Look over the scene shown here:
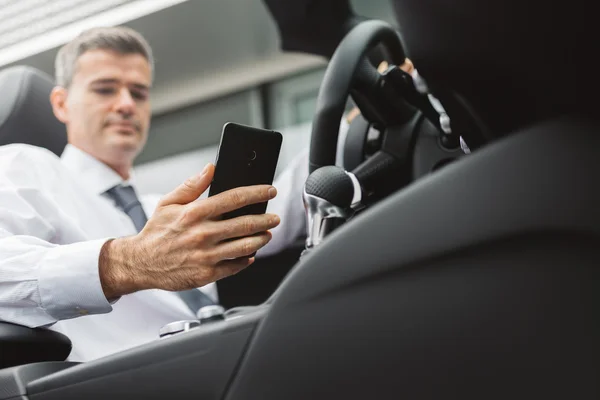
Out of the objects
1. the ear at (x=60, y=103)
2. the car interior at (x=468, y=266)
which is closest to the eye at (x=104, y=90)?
the ear at (x=60, y=103)

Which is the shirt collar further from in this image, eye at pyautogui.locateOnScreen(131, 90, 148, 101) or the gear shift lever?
the gear shift lever

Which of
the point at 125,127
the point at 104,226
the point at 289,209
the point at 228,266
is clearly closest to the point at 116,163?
the point at 125,127

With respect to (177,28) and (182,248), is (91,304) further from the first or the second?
(177,28)

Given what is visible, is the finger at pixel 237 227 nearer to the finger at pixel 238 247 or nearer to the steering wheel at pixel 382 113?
the finger at pixel 238 247

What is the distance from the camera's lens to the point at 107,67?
4.58 feet

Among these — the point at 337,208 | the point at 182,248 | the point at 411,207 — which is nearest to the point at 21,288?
the point at 182,248

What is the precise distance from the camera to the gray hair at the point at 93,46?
1406mm

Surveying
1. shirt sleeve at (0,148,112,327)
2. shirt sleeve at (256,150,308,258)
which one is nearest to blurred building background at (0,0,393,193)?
shirt sleeve at (256,150,308,258)

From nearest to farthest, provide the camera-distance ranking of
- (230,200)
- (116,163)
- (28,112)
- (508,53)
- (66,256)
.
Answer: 1. (508,53)
2. (230,200)
3. (66,256)
4. (28,112)
5. (116,163)

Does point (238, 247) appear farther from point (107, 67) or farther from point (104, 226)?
point (107, 67)

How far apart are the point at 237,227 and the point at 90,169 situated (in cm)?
81

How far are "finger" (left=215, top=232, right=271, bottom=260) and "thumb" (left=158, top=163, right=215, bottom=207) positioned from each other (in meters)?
0.05

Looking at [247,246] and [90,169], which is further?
[90,169]

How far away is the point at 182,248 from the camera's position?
561 mm
